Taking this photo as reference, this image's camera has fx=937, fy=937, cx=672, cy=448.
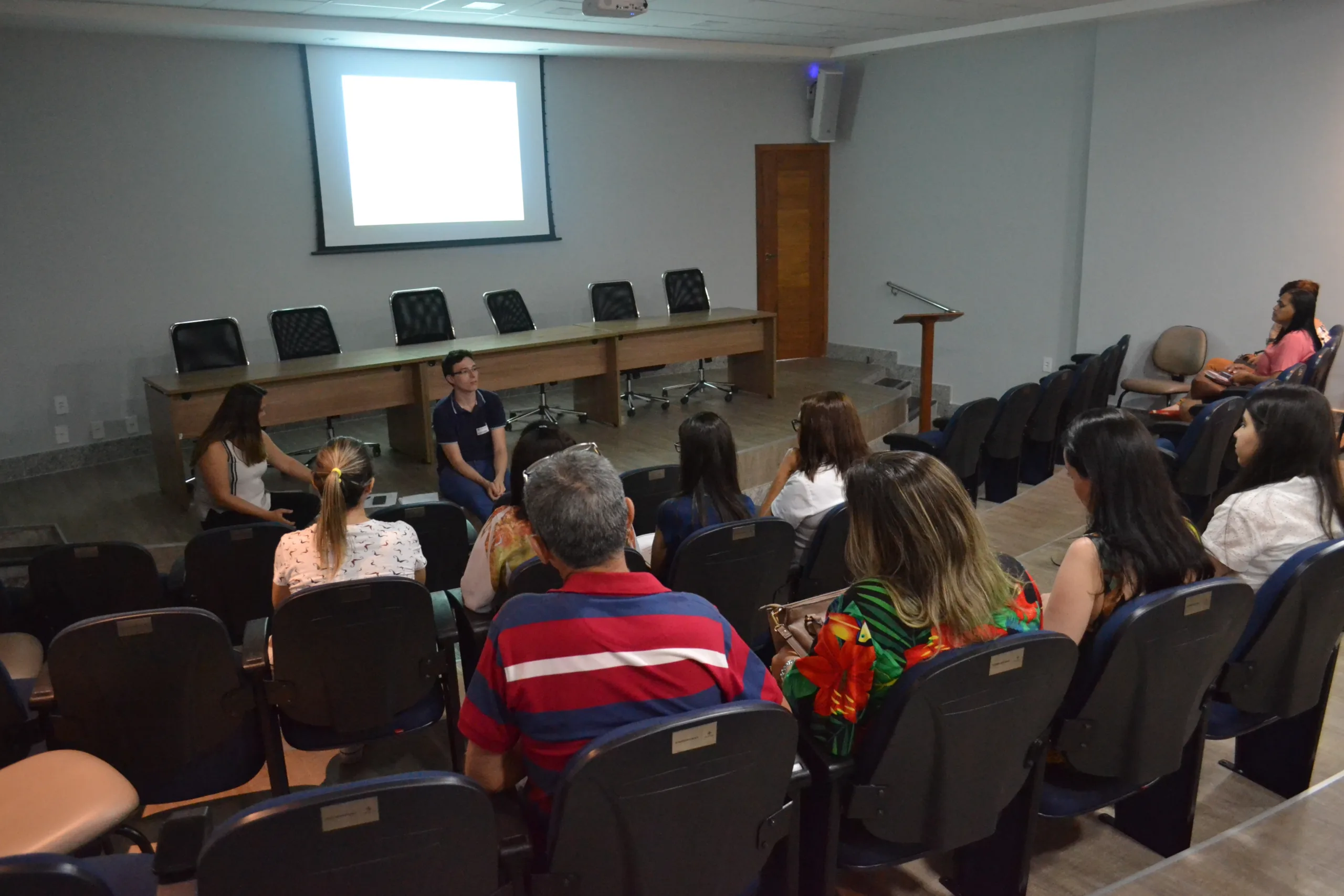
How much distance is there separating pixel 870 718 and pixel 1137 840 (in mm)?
1065

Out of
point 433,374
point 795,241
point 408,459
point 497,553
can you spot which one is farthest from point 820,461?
point 795,241

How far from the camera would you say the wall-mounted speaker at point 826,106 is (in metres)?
9.23

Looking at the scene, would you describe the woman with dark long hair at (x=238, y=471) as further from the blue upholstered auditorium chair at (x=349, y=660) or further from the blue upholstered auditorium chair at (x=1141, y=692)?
the blue upholstered auditorium chair at (x=1141, y=692)

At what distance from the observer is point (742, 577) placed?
2.76 meters

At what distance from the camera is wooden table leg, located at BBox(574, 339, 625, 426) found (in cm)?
700

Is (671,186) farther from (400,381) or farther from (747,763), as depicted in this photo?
(747,763)

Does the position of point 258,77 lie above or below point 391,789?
above

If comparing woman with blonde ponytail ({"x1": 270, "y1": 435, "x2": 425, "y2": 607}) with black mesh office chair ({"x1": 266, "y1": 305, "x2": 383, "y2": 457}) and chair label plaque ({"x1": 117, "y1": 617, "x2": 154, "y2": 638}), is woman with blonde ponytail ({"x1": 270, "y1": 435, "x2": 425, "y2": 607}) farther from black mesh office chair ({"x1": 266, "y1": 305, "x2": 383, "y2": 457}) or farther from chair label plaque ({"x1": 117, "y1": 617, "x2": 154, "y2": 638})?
black mesh office chair ({"x1": 266, "y1": 305, "x2": 383, "y2": 457})

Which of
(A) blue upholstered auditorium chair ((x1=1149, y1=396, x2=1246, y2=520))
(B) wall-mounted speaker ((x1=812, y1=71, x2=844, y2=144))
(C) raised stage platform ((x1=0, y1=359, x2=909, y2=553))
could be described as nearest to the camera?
(A) blue upholstered auditorium chair ((x1=1149, y1=396, x2=1246, y2=520))

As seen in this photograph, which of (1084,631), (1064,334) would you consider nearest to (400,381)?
(1084,631)

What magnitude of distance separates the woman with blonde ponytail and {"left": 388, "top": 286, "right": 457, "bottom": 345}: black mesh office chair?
426 cm

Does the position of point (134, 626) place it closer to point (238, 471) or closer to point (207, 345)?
point (238, 471)

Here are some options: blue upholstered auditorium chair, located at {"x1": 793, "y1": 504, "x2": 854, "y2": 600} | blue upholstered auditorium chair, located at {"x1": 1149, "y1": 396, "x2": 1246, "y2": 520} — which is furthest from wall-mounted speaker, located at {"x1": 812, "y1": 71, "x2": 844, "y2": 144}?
blue upholstered auditorium chair, located at {"x1": 793, "y1": 504, "x2": 854, "y2": 600}

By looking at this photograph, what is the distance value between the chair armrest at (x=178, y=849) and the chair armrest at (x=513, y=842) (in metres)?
0.42
